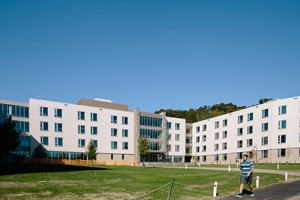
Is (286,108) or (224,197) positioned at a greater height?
(286,108)

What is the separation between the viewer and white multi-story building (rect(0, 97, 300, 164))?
174 ft

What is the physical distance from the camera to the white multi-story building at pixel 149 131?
53.0 meters

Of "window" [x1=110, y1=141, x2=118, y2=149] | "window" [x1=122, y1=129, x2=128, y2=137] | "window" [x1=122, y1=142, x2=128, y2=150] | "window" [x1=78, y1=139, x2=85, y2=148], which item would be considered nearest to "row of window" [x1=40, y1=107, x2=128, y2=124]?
"window" [x1=122, y1=129, x2=128, y2=137]

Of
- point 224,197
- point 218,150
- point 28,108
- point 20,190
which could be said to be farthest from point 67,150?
point 224,197

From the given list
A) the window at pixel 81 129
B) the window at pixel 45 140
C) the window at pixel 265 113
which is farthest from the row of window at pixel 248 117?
the window at pixel 45 140

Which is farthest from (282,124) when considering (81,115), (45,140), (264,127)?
(45,140)

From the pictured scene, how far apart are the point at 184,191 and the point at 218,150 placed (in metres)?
56.8

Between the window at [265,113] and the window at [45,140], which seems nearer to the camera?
the window at [45,140]

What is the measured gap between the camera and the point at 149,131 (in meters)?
69.3

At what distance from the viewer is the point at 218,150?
71.6m

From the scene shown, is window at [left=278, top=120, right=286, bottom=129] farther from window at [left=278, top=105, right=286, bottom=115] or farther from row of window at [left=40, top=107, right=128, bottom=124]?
row of window at [left=40, top=107, right=128, bottom=124]

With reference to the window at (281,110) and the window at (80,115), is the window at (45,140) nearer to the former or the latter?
the window at (80,115)

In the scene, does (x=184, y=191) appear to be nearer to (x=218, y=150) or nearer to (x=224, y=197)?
(x=224, y=197)

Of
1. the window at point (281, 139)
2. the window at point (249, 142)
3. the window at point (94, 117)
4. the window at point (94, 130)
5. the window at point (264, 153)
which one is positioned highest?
the window at point (94, 117)
